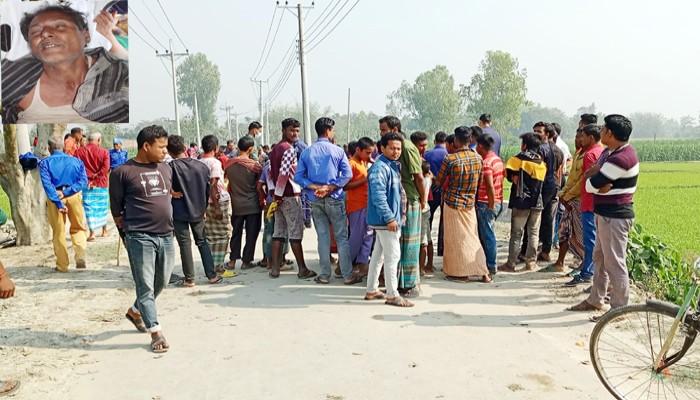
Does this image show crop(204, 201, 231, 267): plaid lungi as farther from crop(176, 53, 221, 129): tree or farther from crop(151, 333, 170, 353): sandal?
crop(176, 53, 221, 129): tree

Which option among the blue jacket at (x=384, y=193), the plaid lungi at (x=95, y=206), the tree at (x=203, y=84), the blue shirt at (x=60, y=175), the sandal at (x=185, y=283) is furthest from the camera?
the tree at (x=203, y=84)

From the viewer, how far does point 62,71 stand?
7.78 m

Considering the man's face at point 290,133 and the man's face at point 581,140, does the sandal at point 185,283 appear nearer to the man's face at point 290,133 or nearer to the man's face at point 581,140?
the man's face at point 290,133

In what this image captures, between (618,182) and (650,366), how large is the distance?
1.81m

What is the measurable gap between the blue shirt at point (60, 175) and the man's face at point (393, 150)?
14.2ft

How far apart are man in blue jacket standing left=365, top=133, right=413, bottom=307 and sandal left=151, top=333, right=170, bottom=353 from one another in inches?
85.6

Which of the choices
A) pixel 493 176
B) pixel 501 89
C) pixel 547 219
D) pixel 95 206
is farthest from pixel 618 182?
pixel 501 89

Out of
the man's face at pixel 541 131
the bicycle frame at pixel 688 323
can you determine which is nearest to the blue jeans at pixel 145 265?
the bicycle frame at pixel 688 323

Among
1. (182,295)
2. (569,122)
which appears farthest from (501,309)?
(569,122)

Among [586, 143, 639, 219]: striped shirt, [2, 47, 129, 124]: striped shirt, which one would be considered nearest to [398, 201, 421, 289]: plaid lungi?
[586, 143, 639, 219]: striped shirt

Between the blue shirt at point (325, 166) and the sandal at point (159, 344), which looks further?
the blue shirt at point (325, 166)

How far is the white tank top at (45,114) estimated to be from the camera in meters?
7.61

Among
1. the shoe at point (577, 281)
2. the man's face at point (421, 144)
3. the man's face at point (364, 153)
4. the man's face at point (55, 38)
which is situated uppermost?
the man's face at point (55, 38)

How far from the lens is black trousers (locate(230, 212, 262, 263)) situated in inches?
282
